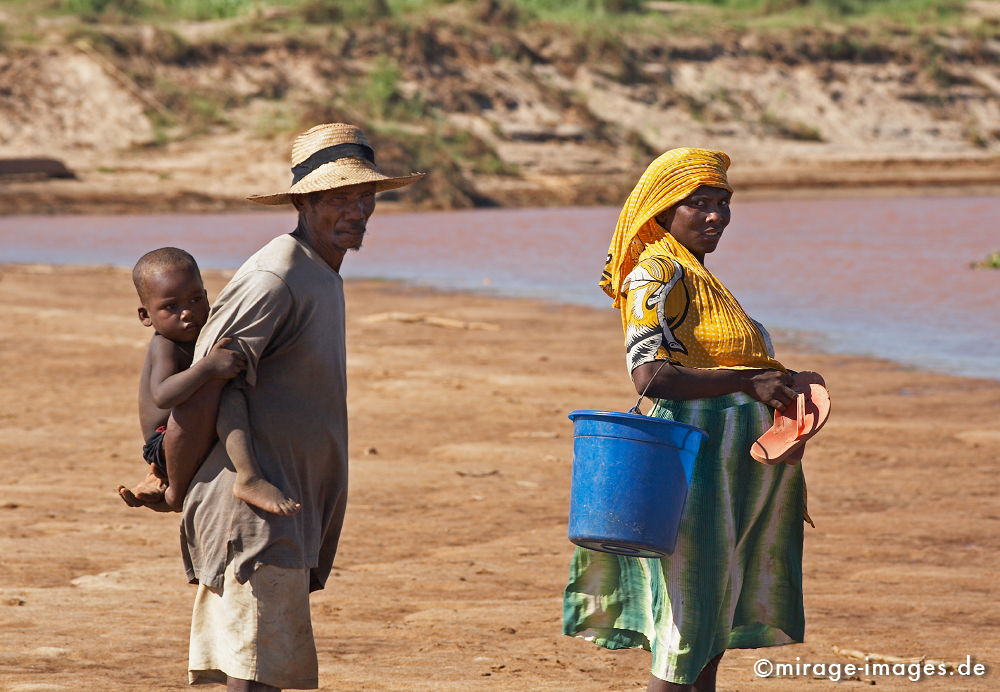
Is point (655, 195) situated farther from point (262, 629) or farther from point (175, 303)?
point (262, 629)

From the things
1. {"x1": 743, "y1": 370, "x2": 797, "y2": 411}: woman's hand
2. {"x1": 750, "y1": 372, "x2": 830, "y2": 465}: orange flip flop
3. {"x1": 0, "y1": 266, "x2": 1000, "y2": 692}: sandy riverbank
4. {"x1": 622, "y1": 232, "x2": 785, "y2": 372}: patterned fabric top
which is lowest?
{"x1": 0, "y1": 266, "x2": 1000, "y2": 692}: sandy riverbank

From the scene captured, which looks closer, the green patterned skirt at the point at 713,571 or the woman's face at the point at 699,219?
the green patterned skirt at the point at 713,571

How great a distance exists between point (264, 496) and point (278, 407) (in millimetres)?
201

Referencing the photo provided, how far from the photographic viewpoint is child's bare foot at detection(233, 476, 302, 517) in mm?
3291

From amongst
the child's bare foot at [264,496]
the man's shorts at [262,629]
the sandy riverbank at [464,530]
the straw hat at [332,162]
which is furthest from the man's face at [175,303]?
the sandy riverbank at [464,530]

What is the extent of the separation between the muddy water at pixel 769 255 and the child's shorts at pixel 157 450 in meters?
9.11

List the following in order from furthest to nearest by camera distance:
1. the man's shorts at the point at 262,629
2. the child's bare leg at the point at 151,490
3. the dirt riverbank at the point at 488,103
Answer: the dirt riverbank at the point at 488,103 < the child's bare leg at the point at 151,490 < the man's shorts at the point at 262,629

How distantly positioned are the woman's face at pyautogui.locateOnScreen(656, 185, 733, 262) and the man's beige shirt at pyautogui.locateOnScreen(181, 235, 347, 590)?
0.87 meters

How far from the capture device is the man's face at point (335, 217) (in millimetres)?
3471

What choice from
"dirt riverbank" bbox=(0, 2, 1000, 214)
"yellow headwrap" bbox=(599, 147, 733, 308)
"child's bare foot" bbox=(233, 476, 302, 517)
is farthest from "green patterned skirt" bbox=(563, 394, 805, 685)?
"dirt riverbank" bbox=(0, 2, 1000, 214)

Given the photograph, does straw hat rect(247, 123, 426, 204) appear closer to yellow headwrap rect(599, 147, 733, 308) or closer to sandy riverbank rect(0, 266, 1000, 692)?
yellow headwrap rect(599, 147, 733, 308)

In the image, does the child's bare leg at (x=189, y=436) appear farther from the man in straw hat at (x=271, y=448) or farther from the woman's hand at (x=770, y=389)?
the woman's hand at (x=770, y=389)

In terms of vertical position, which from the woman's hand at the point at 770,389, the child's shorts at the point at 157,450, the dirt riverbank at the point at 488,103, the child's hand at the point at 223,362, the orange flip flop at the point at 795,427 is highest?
the dirt riverbank at the point at 488,103

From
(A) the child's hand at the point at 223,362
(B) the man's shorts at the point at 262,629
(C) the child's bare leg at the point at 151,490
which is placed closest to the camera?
(A) the child's hand at the point at 223,362
